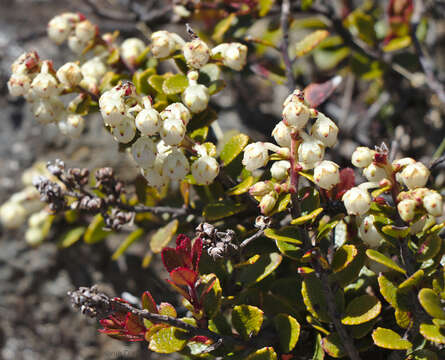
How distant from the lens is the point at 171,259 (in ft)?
2.68

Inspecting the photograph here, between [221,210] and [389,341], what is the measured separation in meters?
0.38

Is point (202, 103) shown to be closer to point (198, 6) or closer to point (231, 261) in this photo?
point (231, 261)

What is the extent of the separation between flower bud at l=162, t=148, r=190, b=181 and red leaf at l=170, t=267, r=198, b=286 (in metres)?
0.18

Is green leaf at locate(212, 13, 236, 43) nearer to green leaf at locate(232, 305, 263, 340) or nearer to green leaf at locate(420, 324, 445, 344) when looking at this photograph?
green leaf at locate(232, 305, 263, 340)

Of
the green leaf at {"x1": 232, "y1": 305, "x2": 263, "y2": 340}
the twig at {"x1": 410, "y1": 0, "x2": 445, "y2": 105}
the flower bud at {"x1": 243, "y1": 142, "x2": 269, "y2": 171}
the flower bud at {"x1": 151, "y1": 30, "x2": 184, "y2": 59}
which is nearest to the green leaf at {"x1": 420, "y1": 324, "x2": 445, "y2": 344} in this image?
the green leaf at {"x1": 232, "y1": 305, "x2": 263, "y2": 340}

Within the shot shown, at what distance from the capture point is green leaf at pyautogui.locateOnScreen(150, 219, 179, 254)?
1057 mm

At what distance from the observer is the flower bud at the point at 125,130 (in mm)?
835

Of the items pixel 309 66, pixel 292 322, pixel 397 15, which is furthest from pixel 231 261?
pixel 309 66

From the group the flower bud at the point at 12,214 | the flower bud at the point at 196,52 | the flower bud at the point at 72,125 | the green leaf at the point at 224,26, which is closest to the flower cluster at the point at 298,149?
the flower bud at the point at 196,52

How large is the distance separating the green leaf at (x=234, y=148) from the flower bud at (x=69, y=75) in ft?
1.10

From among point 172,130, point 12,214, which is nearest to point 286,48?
point 172,130

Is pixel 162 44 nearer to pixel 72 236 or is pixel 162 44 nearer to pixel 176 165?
pixel 176 165

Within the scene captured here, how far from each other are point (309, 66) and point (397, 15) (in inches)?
19.8

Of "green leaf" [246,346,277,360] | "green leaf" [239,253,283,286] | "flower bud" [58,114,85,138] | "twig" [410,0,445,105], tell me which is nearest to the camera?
"green leaf" [246,346,277,360]
